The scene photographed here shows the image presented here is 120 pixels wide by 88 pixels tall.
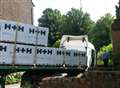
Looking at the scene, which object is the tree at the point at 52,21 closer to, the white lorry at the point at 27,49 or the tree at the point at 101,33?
the tree at the point at 101,33

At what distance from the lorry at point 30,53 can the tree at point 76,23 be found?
56959 millimetres

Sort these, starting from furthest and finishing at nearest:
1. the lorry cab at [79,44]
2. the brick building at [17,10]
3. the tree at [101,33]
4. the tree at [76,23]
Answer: the tree at [76,23]
the tree at [101,33]
the brick building at [17,10]
the lorry cab at [79,44]

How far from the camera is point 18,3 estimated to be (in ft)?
155

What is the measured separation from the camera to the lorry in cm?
1482

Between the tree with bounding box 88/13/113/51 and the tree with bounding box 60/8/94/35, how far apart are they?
1170 centimetres

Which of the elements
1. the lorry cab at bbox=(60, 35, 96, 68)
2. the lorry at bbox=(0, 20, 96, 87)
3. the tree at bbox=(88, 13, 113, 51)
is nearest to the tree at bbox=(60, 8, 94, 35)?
the tree at bbox=(88, 13, 113, 51)

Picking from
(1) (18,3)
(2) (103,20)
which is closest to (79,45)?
(1) (18,3)

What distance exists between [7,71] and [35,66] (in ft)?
4.81

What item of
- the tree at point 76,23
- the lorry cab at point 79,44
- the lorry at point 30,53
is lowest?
the lorry at point 30,53

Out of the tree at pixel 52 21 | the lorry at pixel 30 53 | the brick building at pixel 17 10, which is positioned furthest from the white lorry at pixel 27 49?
the tree at pixel 52 21

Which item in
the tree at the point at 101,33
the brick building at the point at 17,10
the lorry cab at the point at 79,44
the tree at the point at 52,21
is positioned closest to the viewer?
the lorry cab at the point at 79,44

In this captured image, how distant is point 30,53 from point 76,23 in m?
64.2

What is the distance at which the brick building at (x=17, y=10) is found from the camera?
43.6 meters

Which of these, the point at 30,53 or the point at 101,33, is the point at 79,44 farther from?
the point at 101,33
